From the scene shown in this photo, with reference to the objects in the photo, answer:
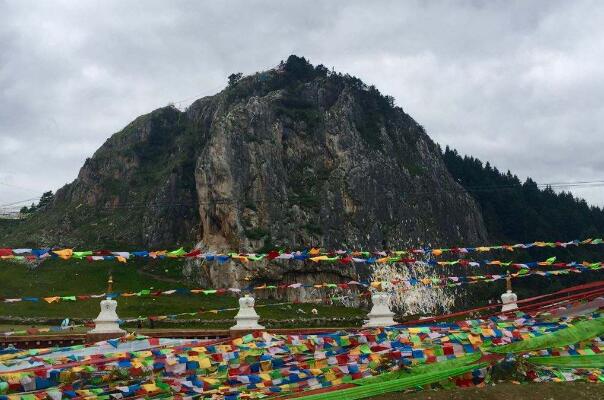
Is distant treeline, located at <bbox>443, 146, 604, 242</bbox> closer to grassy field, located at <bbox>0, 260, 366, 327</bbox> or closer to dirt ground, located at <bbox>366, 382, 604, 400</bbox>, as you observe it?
grassy field, located at <bbox>0, 260, 366, 327</bbox>

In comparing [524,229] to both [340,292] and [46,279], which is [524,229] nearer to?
[340,292]

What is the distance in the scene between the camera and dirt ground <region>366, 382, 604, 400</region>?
355 inches

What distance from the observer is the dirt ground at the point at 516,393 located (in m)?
9.02

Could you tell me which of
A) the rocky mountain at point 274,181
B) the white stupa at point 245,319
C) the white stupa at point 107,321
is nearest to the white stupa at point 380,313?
the white stupa at point 245,319

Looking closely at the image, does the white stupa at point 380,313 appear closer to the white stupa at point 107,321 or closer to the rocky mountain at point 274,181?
the white stupa at point 107,321

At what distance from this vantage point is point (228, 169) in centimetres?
6625

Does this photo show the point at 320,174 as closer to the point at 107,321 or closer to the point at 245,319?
the point at 245,319

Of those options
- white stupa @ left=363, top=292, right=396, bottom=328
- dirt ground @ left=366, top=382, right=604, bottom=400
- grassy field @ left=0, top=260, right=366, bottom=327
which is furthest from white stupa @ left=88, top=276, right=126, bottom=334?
grassy field @ left=0, top=260, right=366, bottom=327

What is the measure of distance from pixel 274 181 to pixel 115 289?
2172cm

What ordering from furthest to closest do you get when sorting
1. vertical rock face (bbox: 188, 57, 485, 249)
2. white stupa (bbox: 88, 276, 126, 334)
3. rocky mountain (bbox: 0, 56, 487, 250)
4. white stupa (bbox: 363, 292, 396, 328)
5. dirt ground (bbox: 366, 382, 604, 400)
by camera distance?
rocky mountain (bbox: 0, 56, 487, 250) < vertical rock face (bbox: 188, 57, 485, 249) < white stupa (bbox: 363, 292, 396, 328) < white stupa (bbox: 88, 276, 126, 334) < dirt ground (bbox: 366, 382, 604, 400)

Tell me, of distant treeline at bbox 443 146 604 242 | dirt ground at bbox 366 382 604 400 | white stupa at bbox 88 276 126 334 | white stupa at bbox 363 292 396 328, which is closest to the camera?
dirt ground at bbox 366 382 604 400

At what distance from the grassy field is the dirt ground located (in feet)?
93.2

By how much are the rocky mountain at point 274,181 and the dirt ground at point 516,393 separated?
52.4m

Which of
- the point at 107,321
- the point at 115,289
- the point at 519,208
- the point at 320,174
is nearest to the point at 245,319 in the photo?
the point at 107,321
